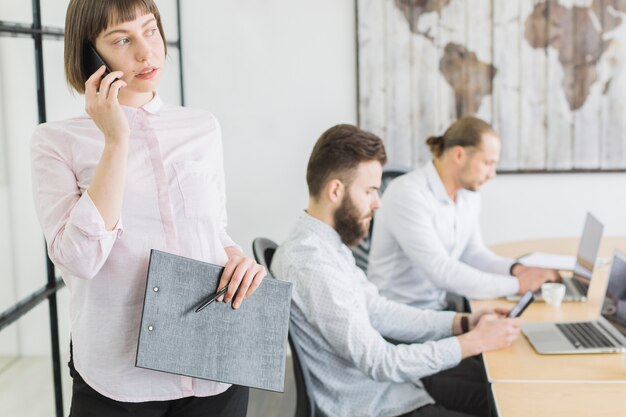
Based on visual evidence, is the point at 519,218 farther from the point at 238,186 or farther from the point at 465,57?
the point at 238,186

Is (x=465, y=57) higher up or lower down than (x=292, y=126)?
higher up

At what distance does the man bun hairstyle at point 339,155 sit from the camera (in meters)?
2.00

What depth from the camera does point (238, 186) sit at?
4.22 metres

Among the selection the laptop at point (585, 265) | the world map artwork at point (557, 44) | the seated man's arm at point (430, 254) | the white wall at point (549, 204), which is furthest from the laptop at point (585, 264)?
the world map artwork at point (557, 44)

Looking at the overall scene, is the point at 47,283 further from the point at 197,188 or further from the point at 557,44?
the point at 557,44

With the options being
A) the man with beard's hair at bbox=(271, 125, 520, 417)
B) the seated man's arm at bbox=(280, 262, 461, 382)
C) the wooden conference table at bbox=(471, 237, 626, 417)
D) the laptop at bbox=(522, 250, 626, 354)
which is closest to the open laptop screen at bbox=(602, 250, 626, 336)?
the laptop at bbox=(522, 250, 626, 354)

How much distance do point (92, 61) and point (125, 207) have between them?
0.86 ft

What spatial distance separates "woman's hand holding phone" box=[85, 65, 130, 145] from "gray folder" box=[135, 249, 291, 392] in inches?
8.0

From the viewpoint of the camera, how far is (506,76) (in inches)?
157

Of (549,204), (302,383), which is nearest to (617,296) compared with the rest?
(302,383)

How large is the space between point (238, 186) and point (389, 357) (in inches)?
98.1

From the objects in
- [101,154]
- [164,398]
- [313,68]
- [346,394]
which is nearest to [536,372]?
[346,394]

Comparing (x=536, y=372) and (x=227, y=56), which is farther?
(x=227, y=56)

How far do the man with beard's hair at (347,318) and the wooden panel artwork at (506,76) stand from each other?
6.84ft
